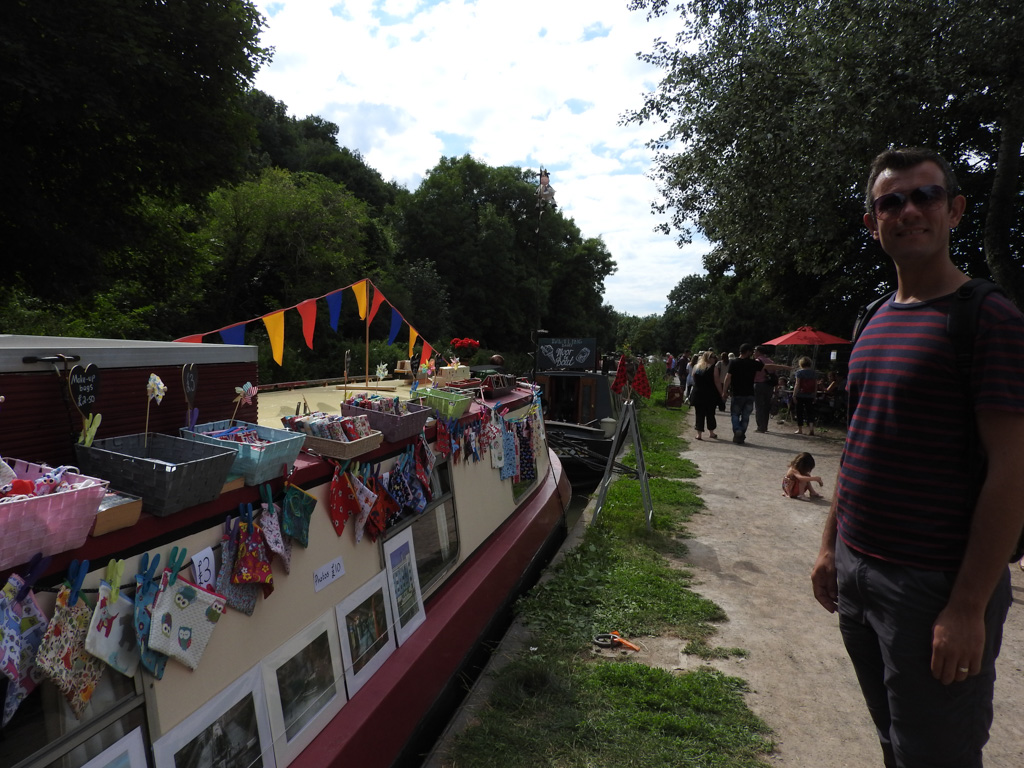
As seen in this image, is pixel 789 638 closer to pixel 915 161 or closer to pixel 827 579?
pixel 827 579

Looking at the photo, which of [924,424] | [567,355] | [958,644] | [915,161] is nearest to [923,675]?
[958,644]

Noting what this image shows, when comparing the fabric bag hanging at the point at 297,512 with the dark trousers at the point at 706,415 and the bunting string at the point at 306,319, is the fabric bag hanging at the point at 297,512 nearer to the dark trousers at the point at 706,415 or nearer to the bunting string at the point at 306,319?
the bunting string at the point at 306,319

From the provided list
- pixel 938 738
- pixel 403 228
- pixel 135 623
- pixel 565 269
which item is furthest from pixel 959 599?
pixel 565 269

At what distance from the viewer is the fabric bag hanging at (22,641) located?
4.25 ft

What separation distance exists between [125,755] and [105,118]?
382 inches

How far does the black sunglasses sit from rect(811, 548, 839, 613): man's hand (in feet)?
3.35

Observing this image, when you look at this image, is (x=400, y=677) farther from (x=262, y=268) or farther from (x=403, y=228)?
(x=403, y=228)

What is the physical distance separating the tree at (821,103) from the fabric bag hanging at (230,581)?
9882 mm

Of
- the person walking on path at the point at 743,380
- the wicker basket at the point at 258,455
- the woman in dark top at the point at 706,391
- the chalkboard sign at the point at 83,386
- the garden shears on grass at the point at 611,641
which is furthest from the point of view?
the woman in dark top at the point at 706,391

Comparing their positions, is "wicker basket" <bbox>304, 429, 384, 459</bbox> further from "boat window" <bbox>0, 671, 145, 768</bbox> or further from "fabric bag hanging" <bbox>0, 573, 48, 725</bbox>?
"fabric bag hanging" <bbox>0, 573, 48, 725</bbox>

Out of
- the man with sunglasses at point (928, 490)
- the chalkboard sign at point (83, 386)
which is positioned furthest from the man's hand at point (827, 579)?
the chalkboard sign at point (83, 386)

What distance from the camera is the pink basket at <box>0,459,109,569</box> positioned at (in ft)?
4.25

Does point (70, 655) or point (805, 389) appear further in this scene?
point (805, 389)

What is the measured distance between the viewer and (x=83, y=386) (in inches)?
74.5
